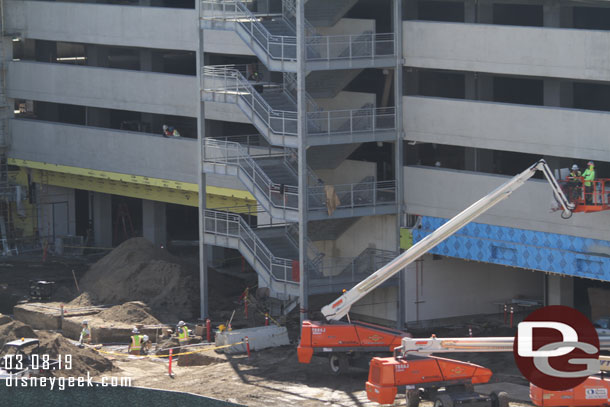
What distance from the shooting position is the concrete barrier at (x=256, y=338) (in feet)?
169

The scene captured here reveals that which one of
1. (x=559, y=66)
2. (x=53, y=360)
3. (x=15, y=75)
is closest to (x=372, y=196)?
(x=559, y=66)

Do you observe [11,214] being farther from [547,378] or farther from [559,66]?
[547,378]

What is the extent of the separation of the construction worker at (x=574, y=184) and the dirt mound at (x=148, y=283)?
1866 centimetres

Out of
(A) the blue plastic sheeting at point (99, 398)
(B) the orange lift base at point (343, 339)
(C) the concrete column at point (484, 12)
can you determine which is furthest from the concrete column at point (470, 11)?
(A) the blue plastic sheeting at point (99, 398)

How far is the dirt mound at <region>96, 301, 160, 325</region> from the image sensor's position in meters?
55.7

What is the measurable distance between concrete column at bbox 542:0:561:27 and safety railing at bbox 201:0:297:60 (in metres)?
9.60

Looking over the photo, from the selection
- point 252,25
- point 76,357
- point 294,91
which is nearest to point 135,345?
point 76,357

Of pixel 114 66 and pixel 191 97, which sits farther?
pixel 114 66

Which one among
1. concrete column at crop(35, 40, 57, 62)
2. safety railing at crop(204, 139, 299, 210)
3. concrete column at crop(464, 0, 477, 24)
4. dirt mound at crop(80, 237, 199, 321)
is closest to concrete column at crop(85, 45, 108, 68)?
concrete column at crop(35, 40, 57, 62)

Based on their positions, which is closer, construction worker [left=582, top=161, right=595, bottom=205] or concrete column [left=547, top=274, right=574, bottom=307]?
construction worker [left=582, top=161, right=595, bottom=205]

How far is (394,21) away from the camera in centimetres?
5428

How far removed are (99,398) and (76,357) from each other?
4.71 meters

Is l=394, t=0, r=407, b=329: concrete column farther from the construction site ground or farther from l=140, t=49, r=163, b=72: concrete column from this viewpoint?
l=140, t=49, r=163, b=72: concrete column

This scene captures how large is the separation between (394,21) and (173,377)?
1661 cm
